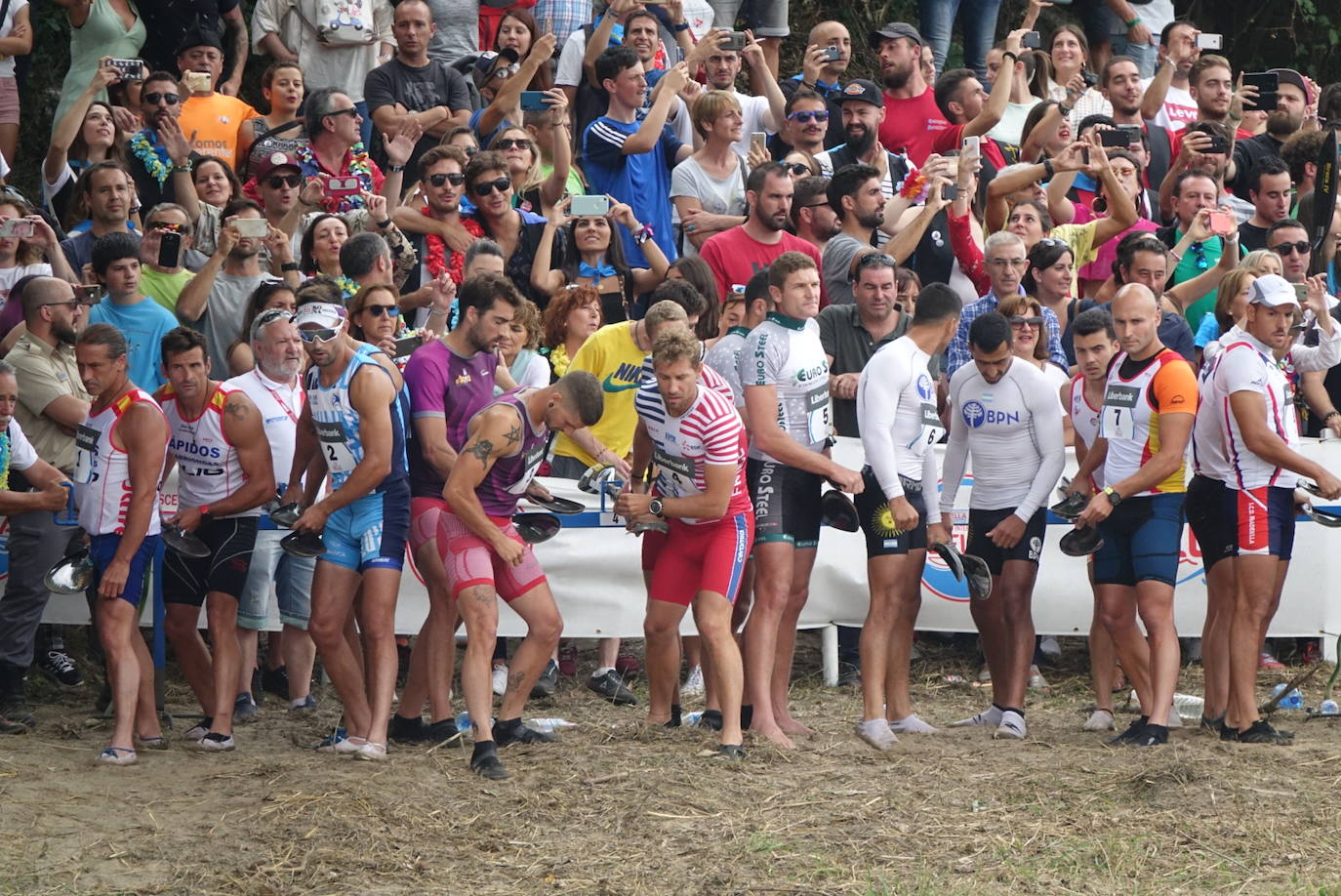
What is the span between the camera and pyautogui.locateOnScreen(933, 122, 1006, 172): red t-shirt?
42.4ft

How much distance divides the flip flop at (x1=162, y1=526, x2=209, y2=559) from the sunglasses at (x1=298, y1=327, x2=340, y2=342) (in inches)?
44.6

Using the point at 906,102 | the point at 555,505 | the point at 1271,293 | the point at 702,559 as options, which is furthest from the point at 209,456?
the point at 906,102

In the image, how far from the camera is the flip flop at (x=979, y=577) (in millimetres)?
8453

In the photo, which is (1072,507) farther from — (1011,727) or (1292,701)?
(1292,701)

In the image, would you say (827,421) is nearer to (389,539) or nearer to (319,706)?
(389,539)

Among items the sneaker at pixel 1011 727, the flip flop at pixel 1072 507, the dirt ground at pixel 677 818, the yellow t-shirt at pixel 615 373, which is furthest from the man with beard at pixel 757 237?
the dirt ground at pixel 677 818

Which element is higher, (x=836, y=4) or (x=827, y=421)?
(x=836, y=4)

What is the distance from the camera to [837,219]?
1106 cm

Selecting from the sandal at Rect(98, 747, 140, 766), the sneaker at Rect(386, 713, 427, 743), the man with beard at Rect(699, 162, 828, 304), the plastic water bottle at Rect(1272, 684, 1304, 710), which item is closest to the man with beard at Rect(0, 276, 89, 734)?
the sandal at Rect(98, 747, 140, 766)

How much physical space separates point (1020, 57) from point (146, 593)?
836 centimetres

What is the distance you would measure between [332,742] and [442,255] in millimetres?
3674

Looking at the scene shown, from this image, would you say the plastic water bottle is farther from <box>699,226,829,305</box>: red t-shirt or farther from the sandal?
the sandal

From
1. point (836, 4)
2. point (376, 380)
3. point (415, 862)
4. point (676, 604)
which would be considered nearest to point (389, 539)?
point (376, 380)

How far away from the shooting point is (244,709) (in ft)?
29.6
